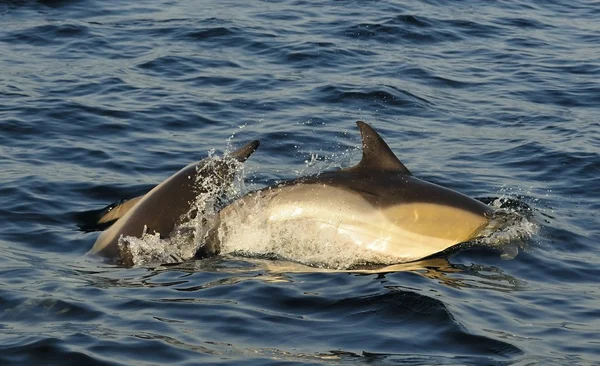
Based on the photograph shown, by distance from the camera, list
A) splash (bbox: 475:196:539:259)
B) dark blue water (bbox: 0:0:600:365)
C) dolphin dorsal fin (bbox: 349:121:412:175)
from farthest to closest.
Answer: splash (bbox: 475:196:539:259)
dolphin dorsal fin (bbox: 349:121:412:175)
dark blue water (bbox: 0:0:600:365)

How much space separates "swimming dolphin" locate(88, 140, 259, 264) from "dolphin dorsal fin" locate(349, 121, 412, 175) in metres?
1.22

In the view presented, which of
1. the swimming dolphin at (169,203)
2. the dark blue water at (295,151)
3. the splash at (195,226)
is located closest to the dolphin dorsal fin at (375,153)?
the dark blue water at (295,151)

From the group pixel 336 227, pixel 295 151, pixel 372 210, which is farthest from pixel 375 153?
pixel 295 151

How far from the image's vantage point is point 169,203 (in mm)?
10562

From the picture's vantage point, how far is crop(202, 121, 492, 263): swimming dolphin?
33.8 feet

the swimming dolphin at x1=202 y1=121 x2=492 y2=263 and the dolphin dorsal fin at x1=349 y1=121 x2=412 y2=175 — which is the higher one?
the dolphin dorsal fin at x1=349 y1=121 x2=412 y2=175

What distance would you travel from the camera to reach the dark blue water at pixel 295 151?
8258mm

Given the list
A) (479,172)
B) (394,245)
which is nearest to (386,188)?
(394,245)

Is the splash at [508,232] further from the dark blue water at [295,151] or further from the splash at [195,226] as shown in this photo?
the splash at [195,226]

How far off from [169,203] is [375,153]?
6.68 ft

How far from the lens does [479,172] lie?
547 inches

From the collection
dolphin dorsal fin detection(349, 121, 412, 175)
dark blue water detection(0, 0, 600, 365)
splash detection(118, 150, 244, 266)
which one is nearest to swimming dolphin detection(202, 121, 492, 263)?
dolphin dorsal fin detection(349, 121, 412, 175)

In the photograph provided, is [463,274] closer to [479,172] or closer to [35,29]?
[479,172]

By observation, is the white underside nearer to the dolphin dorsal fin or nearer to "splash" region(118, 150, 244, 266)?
"splash" region(118, 150, 244, 266)
